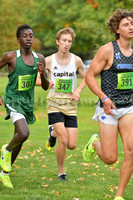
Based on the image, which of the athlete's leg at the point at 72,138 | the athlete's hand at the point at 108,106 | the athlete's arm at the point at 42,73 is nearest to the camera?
the athlete's hand at the point at 108,106

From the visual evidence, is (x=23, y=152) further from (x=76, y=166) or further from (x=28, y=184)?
(x=28, y=184)

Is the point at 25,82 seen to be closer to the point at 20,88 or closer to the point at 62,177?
the point at 20,88

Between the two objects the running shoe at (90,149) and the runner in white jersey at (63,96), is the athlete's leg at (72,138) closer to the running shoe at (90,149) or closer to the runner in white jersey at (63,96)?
the runner in white jersey at (63,96)

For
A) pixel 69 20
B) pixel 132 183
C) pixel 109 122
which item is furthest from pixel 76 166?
pixel 69 20

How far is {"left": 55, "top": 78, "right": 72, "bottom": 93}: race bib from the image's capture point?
261 inches

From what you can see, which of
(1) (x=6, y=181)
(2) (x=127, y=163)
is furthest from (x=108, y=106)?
(1) (x=6, y=181)

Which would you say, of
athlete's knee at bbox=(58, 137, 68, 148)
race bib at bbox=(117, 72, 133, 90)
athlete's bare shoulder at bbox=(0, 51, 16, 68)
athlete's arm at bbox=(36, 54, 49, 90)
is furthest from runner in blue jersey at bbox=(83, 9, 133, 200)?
athlete's knee at bbox=(58, 137, 68, 148)

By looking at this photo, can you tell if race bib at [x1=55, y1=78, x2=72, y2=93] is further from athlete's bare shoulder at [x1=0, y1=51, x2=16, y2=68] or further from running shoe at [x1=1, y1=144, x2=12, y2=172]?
running shoe at [x1=1, y1=144, x2=12, y2=172]

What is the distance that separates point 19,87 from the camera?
5.82 m

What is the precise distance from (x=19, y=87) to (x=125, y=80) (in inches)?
60.0

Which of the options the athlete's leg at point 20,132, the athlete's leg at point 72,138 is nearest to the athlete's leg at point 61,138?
the athlete's leg at point 72,138

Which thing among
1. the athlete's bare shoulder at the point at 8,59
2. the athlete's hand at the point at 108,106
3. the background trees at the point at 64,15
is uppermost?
the athlete's bare shoulder at the point at 8,59

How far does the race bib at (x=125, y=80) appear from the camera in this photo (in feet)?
16.7

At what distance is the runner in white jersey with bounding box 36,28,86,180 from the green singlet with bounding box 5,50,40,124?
28.7 inches
